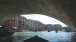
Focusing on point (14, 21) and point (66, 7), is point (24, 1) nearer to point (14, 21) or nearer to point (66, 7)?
point (66, 7)

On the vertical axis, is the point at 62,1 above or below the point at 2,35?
above

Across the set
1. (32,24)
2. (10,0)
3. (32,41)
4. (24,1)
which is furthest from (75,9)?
(32,24)

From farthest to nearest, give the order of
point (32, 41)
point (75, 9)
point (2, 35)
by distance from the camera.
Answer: point (2, 35), point (32, 41), point (75, 9)

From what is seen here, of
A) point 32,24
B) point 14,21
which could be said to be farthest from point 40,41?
point 32,24

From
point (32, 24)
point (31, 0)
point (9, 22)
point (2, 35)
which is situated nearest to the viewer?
point (31, 0)

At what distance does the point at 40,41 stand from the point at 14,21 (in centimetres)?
6669

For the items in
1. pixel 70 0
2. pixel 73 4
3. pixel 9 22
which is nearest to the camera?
pixel 70 0

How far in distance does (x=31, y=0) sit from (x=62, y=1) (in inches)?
106

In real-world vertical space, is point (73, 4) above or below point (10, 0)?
below

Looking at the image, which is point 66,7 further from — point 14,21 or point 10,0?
point 14,21

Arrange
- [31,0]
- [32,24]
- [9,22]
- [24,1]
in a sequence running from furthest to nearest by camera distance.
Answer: [32,24] → [9,22] → [24,1] → [31,0]

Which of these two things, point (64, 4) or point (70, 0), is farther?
point (64, 4)

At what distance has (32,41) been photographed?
8266 millimetres

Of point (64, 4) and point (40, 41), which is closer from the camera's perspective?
point (64, 4)
